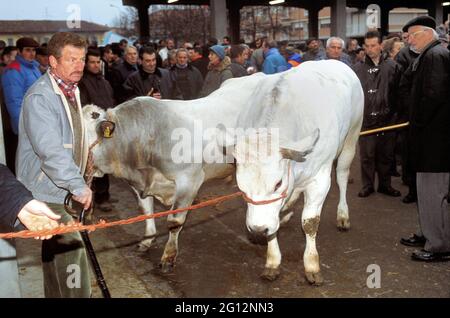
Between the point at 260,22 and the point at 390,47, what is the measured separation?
165 ft

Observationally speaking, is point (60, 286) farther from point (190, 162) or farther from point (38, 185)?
point (190, 162)

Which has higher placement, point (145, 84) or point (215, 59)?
point (215, 59)

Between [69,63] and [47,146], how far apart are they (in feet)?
1.84

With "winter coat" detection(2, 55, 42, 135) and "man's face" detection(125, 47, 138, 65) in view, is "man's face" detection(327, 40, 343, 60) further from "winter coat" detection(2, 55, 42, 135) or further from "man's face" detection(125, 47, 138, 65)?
"winter coat" detection(2, 55, 42, 135)

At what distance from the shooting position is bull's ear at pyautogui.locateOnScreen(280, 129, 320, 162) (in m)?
3.47

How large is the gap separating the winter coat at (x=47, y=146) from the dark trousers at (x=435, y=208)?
9.96ft

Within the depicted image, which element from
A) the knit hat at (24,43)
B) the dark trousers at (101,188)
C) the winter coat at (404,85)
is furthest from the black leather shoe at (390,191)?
the knit hat at (24,43)

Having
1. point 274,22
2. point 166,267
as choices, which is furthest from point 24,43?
point 274,22

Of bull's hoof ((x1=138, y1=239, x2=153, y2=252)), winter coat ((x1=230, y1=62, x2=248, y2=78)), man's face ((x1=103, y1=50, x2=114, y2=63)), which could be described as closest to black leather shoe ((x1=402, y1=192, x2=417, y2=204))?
winter coat ((x1=230, y1=62, x2=248, y2=78))

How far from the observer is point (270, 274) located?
13.7 ft

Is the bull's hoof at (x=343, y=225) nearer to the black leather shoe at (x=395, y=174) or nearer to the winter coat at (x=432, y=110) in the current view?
the winter coat at (x=432, y=110)

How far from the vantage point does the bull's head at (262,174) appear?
3.42 meters

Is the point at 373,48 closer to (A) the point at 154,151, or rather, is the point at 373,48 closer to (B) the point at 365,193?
(B) the point at 365,193
